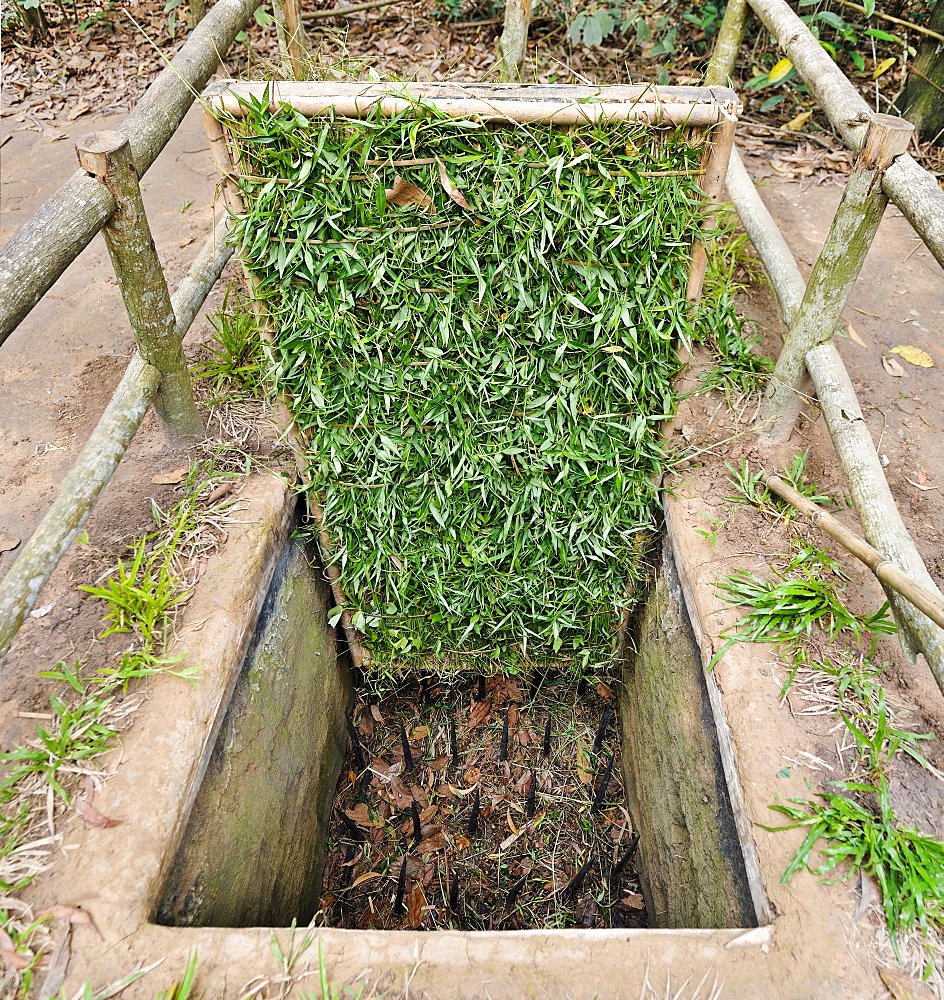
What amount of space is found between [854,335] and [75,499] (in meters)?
2.73

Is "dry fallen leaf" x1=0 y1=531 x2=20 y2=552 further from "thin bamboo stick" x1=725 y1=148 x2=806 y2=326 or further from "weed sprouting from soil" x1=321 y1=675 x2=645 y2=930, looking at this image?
"thin bamboo stick" x1=725 y1=148 x2=806 y2=326

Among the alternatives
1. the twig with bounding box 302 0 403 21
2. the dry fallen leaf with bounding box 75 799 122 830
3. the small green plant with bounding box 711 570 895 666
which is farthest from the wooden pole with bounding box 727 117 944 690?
the twig with bounding box 302 0 403 21

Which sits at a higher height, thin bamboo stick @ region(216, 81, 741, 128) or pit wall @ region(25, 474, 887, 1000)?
Result: thin bamboo stick @ region(216, 81, 741, 128)

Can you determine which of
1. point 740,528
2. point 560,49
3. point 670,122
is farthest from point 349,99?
point 560,49

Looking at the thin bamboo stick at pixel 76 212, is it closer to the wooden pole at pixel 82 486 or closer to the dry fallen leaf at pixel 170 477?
the wooden pole at pixel 82 486

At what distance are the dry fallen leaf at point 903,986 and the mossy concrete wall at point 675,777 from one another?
0.29 meters

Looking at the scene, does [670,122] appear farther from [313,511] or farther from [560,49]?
[560,49]

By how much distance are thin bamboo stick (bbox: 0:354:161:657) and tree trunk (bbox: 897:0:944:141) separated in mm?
3903

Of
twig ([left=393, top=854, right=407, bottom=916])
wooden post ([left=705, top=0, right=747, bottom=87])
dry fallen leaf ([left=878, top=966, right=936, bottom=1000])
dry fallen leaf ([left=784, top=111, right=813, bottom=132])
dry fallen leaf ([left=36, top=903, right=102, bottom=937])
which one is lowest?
twig ([left=393, top=854, right=407, bottom=916])

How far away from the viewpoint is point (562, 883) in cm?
246

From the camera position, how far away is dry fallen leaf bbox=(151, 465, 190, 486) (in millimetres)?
2164

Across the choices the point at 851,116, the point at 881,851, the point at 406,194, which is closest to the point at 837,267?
the point at 851,116

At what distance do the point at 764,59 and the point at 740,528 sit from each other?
3481mm

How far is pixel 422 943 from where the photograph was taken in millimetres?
1428
